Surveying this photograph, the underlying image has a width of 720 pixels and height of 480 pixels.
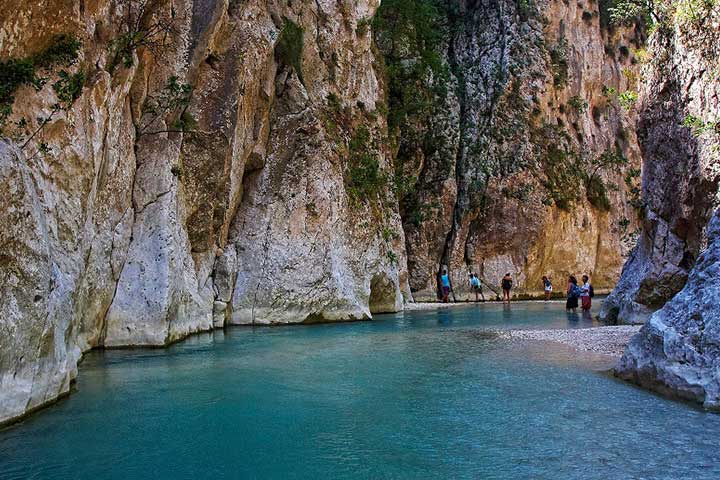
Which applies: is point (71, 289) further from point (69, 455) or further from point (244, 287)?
point (244, 287)

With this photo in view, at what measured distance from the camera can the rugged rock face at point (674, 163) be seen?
17.5m

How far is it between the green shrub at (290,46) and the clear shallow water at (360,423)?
15825 millimetres

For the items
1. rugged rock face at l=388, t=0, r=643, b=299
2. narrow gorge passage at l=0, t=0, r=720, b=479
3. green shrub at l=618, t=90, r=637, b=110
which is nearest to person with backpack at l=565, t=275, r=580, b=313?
narrow gorge passage at l=0, t=0, r=720, b=479

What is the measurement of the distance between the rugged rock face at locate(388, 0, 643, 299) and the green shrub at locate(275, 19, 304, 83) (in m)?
15.8

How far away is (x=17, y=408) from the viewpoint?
8.16 m

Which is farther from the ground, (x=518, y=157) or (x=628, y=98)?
(x=518, y=157)

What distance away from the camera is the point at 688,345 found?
908 cm

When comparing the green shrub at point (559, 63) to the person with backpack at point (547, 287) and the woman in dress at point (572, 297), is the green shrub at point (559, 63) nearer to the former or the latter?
the person with backpack at point (547, 287)

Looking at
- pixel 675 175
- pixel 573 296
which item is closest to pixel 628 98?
pixel 675 175

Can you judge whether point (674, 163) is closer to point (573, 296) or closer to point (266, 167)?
point (573, 296)

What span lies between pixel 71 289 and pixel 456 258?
33.7m

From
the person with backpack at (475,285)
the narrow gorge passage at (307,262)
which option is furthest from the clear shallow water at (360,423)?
the person with backpack at (475,285)

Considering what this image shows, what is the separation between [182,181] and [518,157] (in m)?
30.1

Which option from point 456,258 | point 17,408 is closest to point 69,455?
point 17,408
